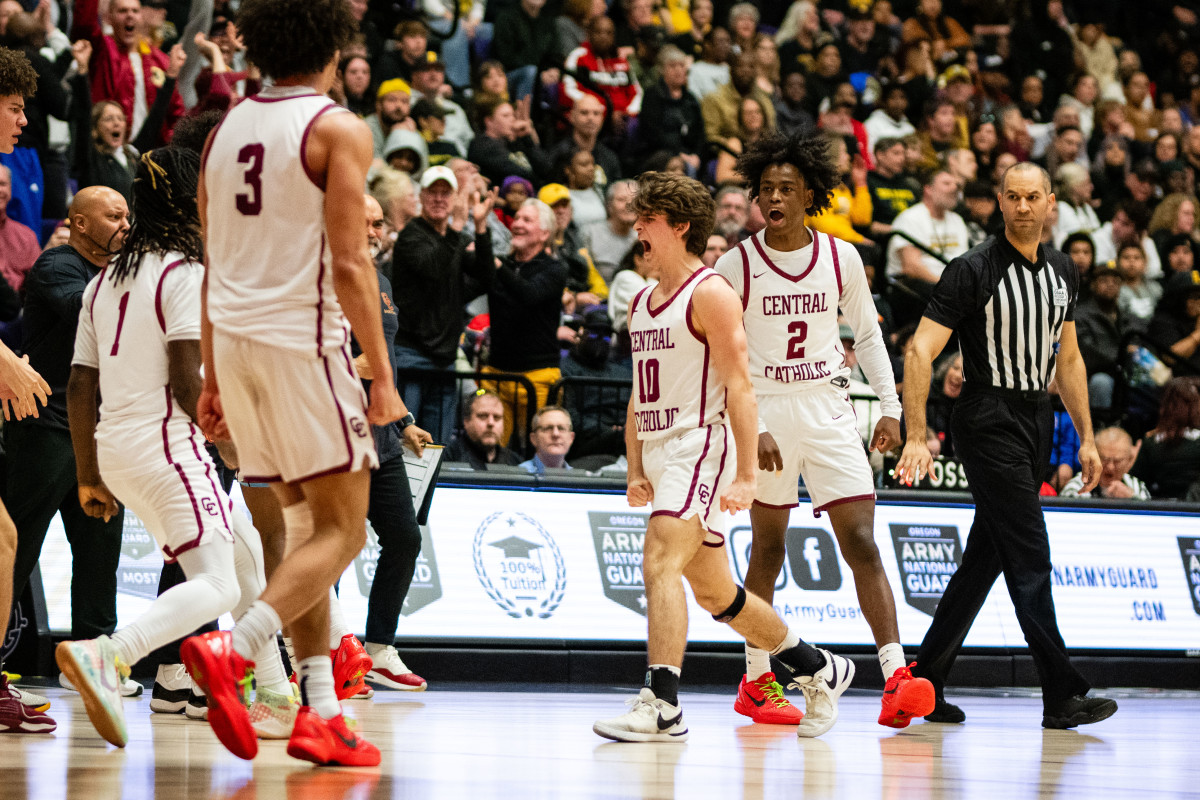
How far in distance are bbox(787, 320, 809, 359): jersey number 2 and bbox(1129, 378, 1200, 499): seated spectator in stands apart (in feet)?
20.4

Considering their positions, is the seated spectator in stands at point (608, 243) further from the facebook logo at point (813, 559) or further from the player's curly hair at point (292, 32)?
the player's curly hair at point (292, 32)

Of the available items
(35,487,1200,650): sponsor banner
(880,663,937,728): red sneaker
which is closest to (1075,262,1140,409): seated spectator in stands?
(35,487,1200,650): sponsor banner

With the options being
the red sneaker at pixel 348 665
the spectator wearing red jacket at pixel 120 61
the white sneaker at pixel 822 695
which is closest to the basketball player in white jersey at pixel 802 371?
the white sneaker at pixel 822 695

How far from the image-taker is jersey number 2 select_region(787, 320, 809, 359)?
660cm

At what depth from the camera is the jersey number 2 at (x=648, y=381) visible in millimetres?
5691

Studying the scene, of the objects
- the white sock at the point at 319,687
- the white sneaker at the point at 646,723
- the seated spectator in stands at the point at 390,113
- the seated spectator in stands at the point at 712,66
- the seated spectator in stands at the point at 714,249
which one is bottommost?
the white sneaker at the point at 646,723

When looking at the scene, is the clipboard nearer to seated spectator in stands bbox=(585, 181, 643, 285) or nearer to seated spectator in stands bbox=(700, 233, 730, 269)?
seated spectator in stands bbox=(700, 233, 730, 269)

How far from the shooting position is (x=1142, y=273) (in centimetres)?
1495

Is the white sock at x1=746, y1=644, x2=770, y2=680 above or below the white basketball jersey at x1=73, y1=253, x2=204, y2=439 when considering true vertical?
below

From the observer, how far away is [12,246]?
31.0ft

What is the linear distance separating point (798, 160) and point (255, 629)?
359 cm

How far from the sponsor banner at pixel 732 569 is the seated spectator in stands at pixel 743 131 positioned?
17.6 ft

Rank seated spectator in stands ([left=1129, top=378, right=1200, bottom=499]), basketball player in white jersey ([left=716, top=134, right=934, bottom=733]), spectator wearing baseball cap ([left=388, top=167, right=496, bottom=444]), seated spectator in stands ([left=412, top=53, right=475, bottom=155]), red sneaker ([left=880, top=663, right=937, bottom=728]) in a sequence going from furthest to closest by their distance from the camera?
1. seated spectator in stands ([left=412, top=53, right=475, bottom=155])
2. seated spectator in stands ([left=1129, top=378, right=1200, bottom=499])
3. spectator wearing baseball cap ([left=388, top=167, right=496, bottom=444])
4. basketball player in white jersey ([left=716, top=134, right=934, bottom=733])
5. red sneaker ([left=880, top=663, right=937, bottom=728])

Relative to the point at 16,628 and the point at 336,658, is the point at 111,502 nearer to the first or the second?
the point at 336,658
